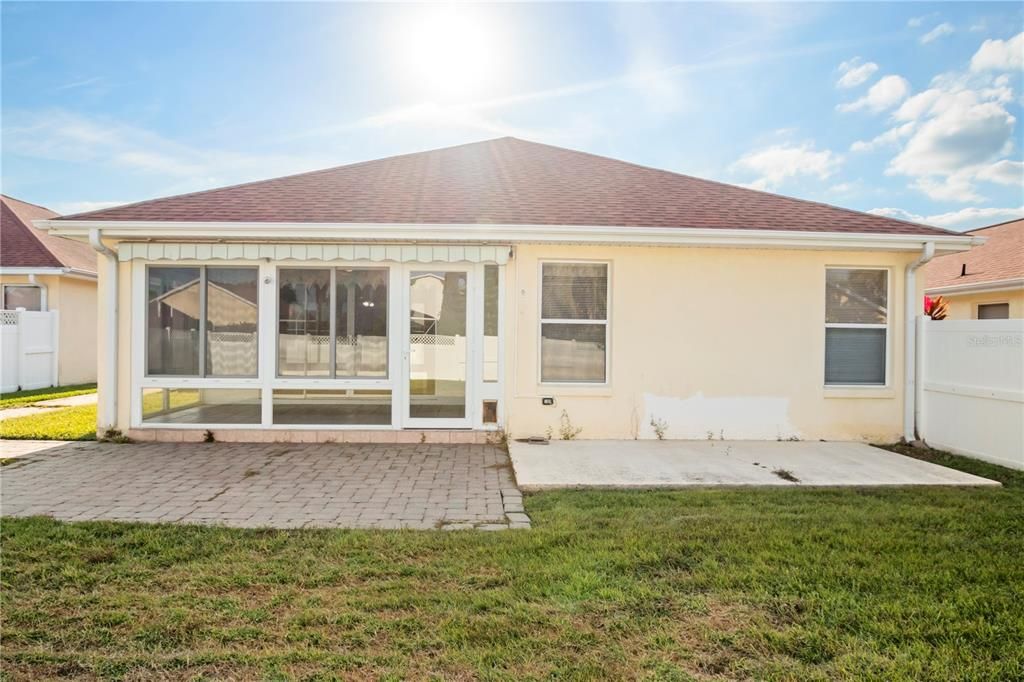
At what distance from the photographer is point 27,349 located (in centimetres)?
1494

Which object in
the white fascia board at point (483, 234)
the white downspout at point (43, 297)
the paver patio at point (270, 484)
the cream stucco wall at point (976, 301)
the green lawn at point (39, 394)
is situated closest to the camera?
the paver patio at point (270, 484)

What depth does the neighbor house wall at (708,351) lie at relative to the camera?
9125mm

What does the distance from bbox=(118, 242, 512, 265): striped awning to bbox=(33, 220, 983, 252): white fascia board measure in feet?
0.48

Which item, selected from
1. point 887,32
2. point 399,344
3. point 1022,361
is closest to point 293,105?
point 399,344

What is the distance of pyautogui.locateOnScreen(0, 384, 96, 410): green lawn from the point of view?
12.7 metres

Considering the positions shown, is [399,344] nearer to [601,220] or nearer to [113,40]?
[601,220]

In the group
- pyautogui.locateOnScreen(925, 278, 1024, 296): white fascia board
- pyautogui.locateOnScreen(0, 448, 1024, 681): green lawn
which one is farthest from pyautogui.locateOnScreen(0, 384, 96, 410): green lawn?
pyautogui.locateOnScreen(925, 278, 1024, 296): white fascia board

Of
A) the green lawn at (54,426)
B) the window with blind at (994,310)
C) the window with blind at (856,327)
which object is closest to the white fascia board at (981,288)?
the window with blind at (994,310)

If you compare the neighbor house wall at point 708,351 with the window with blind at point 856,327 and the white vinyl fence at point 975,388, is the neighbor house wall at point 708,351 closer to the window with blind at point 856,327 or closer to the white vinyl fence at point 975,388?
the window with blind at point 856,327

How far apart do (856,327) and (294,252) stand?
377 inches

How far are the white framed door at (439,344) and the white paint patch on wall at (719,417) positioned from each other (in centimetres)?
309

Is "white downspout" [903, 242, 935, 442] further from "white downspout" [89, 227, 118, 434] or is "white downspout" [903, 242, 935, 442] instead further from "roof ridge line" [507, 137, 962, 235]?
"white downspout" [89, 227, 118, 434]

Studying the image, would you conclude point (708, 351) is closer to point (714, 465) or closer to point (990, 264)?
point (714, 465)

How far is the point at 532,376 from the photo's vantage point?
9.12 metres
